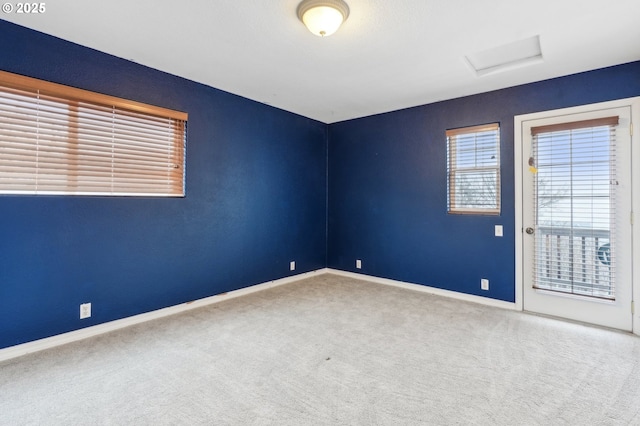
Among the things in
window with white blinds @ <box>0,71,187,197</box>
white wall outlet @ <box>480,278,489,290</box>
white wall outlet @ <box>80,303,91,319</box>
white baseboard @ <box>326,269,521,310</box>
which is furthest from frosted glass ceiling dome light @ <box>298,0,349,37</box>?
white baseboard @ <box>326,269,521,310</box>

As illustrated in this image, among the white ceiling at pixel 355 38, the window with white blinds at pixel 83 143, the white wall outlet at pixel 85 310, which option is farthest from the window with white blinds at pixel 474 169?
the white wall outlet at pixel 85 310

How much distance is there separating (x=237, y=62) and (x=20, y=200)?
213 centimetres

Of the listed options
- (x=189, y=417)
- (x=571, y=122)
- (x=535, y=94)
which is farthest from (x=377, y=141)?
(x=189, y=417)

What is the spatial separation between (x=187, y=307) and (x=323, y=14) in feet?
10.3

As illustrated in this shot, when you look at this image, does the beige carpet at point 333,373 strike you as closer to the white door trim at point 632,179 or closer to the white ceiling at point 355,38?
the white door trim at point 632,179

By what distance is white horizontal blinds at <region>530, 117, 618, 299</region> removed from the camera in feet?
9.84

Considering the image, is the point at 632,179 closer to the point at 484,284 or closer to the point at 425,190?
the point at 484,284

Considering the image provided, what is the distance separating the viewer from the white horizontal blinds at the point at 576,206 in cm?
300

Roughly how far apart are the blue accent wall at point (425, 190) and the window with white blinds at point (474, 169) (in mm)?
82

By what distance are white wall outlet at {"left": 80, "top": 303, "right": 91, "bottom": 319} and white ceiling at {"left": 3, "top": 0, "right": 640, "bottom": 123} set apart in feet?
7.47

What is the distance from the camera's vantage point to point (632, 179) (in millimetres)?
2869

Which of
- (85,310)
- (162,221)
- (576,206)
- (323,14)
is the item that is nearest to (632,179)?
(576,206)

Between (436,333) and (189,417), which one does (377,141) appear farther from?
(189,417)

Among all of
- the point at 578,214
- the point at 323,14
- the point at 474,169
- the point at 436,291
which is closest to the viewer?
the point at 323,14
